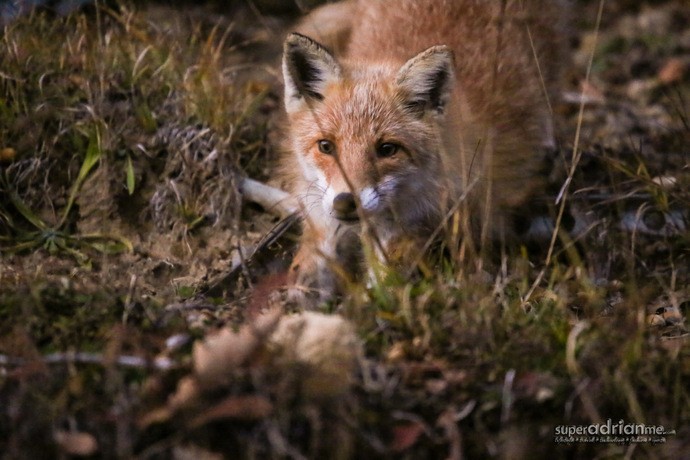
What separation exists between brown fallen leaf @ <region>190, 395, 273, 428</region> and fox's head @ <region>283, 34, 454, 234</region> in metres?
1.37

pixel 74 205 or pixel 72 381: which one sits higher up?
pixel 72 381

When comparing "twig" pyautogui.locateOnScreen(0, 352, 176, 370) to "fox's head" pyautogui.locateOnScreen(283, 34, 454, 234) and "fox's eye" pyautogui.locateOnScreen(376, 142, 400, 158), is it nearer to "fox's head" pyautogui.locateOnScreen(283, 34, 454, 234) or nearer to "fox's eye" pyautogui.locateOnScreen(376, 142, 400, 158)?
"fox's head" pyautogui.locateOnScreen(283, 34, 454, 234)

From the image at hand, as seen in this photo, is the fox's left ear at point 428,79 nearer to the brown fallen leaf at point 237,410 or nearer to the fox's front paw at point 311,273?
the fox's front paw at point 311,273

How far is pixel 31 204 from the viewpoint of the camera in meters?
4.37

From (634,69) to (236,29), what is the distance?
3518 mm

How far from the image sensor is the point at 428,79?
3994mm

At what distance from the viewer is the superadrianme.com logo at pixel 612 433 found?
2.75 metres

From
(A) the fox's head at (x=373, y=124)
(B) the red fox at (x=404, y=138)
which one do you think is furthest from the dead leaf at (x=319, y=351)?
(A) the fox's head at (x=373, y=124)

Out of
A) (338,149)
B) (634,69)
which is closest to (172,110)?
(338,149)

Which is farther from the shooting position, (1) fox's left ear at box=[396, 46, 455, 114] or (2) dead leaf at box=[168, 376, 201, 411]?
(1) fox's left ear at box=[396, 46, 455, 114]

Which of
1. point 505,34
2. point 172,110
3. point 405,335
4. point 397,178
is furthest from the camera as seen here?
point 505,34

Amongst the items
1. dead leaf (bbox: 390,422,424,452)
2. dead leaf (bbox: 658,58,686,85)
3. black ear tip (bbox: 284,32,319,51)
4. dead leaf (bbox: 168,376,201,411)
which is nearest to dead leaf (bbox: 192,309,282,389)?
dead leaf (bbox: 168,376,201,411)

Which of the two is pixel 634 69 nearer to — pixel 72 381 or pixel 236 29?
pixel 236 29

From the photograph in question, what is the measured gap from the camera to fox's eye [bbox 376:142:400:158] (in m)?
3.90
